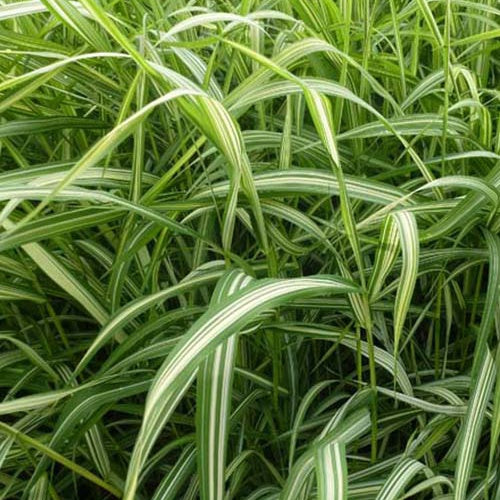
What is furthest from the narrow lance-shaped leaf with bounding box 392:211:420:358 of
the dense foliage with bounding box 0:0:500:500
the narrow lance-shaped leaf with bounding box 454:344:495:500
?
the narrow lance-shaped leaf with bounding box 454:344:495:500

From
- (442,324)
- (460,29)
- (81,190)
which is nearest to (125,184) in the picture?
(81,190)

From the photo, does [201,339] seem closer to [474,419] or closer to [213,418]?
[213,418]

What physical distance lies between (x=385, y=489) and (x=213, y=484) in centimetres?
14

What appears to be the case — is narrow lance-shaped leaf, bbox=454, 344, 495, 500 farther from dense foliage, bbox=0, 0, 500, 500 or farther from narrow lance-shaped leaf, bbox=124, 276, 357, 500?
narrow lance-shaped leaf, bbox=124, 276, 357, 500

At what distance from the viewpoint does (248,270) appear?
719 mm

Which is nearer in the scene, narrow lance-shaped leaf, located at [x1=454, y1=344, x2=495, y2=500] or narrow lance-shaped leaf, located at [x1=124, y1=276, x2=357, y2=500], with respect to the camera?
narrow lance-shaped leaf, located at [x1=124, y1=276, x2=357, y2=500]

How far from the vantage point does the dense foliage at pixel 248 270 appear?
2.00ft

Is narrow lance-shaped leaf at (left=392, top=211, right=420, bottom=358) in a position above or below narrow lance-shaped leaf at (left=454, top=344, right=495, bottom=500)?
above

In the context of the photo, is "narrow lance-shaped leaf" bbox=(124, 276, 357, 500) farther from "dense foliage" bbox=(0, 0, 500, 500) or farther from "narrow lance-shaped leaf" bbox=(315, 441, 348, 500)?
"narrow lance-shaped leaf" bbox=(315, 441, 348, 500)

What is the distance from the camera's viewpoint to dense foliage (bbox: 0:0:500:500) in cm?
61

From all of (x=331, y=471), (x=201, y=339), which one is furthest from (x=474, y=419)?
(x=201, y=339)

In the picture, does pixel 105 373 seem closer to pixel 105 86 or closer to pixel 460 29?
pixel 105 86

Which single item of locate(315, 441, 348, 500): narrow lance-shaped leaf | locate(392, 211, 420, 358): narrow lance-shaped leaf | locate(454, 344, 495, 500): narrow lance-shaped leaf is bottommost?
locate(454, 344, 495, 500): narrow lance-shaped leaf

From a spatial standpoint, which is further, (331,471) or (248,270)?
(248,270)
